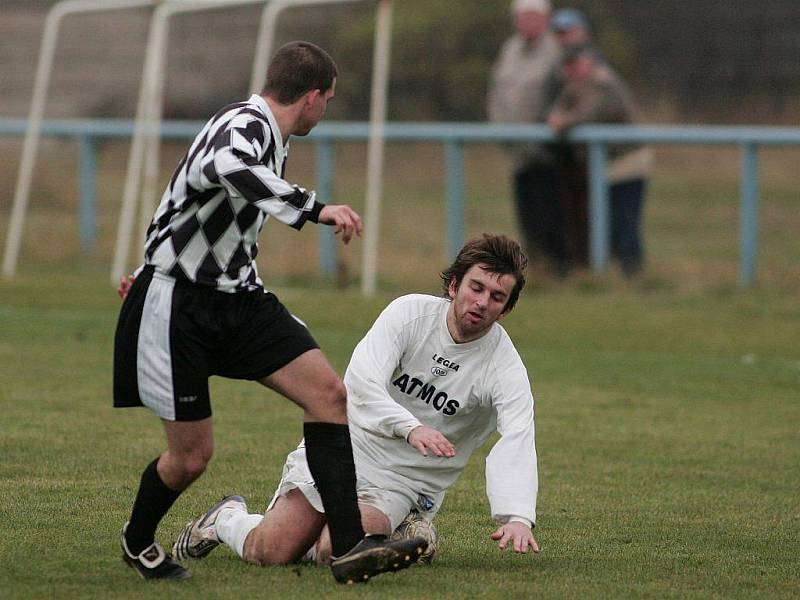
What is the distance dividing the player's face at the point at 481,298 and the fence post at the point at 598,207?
30.7ft

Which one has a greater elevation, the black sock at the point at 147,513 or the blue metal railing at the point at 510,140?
the blue metal railing at the point at 510,140

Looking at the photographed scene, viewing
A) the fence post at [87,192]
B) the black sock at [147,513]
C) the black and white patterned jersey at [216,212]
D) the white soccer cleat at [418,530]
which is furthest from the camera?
the fence post at [87,192]

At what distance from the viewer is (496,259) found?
219 inches

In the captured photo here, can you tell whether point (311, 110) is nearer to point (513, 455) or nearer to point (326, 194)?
point (513, 455)

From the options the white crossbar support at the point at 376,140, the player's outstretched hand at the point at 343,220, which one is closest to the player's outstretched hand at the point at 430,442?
the player's outstretched hand at the point at 343,220

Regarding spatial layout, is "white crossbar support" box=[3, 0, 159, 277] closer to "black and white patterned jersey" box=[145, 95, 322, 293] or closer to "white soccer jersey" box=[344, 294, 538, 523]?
"white soccer jersey" box=[344, 294, 538, 523]

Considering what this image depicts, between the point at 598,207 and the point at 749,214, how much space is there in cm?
138

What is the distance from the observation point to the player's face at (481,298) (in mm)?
5531

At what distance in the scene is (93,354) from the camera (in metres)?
11.0

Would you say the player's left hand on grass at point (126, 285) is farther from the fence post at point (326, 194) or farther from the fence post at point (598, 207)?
the fence post at point (326, 194)

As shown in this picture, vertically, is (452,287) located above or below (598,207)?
below

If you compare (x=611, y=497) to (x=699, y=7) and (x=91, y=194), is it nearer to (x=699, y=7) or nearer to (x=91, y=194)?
(x=91, y=194)

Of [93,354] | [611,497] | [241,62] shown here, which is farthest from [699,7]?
[611,497]

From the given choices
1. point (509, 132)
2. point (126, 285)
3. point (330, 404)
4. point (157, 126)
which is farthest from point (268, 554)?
point (157, 126)
